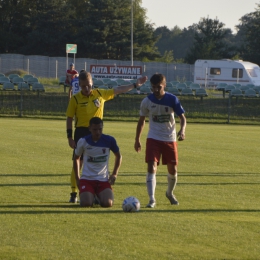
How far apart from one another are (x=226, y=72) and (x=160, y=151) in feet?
159

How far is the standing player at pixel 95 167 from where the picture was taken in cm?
940

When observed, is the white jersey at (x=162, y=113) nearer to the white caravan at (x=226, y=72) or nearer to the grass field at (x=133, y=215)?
the grass field at (x=133, y=215)

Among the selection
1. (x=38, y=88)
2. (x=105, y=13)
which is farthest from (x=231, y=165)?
(x=105, y=13)

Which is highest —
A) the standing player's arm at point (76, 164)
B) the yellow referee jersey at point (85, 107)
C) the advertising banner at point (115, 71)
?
the advertising banner at point (115, 71)

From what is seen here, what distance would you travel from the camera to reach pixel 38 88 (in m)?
37.7

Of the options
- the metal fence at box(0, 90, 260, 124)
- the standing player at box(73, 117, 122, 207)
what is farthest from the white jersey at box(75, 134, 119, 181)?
the metal fence at box(0, 90, 260, 124)

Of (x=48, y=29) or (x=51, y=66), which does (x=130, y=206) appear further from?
(x=48, y=29)

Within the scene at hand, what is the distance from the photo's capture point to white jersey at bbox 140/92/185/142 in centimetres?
954

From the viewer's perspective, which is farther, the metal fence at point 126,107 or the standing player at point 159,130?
the metal fence at point 126,107

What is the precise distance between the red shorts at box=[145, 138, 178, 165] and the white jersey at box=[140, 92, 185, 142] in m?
0.06

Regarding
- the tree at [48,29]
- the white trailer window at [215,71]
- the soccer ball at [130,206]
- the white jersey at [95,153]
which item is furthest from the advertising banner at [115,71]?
the soccer ball at [130,206]

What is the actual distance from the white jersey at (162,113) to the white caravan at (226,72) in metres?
47.0

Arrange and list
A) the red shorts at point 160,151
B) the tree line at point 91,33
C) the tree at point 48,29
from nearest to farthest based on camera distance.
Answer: the red shorts at point 160,151 → the tree line at point 91,33 → the tree at point 48,29

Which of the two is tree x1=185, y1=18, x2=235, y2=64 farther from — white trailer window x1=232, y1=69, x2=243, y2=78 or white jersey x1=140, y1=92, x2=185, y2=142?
white jersey x1=140, y1=92, x2=185, y2=142
